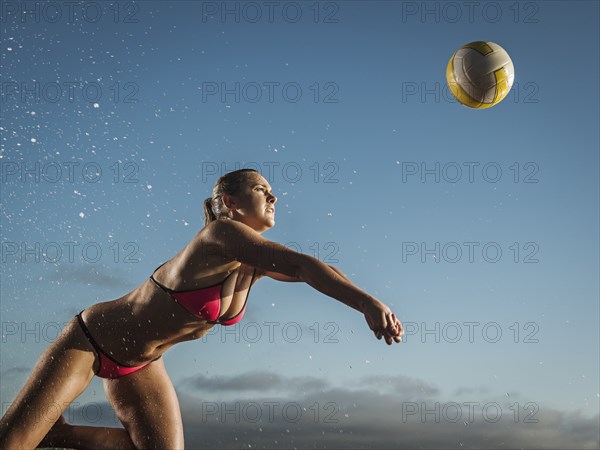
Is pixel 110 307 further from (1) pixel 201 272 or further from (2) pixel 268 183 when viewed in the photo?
(2) pixel 268 183

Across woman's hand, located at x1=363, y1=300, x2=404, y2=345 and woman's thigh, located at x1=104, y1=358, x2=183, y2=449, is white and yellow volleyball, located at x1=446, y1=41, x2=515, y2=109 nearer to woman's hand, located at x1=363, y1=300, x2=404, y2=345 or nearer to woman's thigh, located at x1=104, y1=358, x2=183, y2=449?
woman's thigh, located at x1=104, y1=358, x2=183, y2=449

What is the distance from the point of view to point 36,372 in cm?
518

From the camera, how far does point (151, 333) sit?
5371 millimetres

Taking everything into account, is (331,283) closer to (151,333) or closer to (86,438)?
(151,333)

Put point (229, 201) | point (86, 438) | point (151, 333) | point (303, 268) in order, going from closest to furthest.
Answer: point (303, 268) < point (151, 333) < point (229, 201) < point (86, 438)

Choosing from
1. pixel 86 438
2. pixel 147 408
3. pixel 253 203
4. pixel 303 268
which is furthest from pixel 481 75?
pixel 86 438

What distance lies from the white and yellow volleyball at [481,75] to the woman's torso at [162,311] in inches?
146

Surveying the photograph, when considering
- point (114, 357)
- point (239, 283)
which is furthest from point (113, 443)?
point (239, 283)

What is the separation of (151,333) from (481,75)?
14.9ft

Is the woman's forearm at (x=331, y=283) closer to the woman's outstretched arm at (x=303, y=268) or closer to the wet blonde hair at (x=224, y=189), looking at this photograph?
the woman's outstretched arm at (x=303, y=268)

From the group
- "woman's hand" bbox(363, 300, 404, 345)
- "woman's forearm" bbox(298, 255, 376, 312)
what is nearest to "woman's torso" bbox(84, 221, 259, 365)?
"woman's forearm" bbox(298, 255, 376, 312)

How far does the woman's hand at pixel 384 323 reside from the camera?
379 centimetres

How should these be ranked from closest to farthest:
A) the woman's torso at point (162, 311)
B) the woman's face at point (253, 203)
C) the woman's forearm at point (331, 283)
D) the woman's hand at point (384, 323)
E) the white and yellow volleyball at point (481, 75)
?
the woman's hand at point (384, 323) < the woman's forearm at point (331, 283) < the woman's torso at point (162, 311) < the woman's face at point (253, 203) < the white and yellow volleyball at point (481, 75)

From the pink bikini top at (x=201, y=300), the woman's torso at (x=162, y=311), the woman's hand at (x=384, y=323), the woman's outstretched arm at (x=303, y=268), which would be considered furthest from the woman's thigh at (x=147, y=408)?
the woman's hand at (x=384, y=323)
